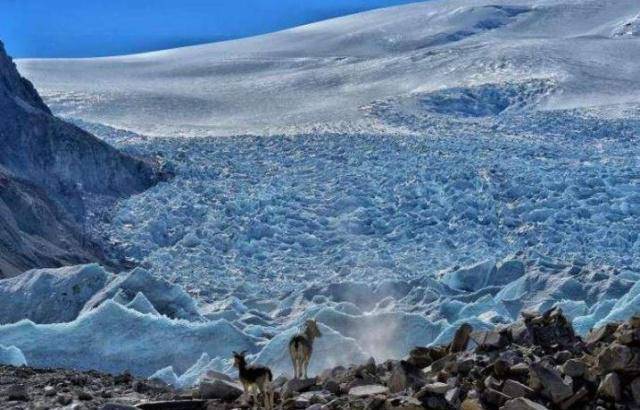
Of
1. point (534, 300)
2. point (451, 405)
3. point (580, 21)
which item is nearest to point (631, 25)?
point (580, 21)

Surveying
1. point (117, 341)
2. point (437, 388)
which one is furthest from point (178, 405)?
point (117, 341)

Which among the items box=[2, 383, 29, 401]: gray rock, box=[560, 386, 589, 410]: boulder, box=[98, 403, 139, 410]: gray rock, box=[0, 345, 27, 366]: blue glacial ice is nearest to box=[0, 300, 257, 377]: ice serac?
box=[0, 345, 27, 366]: blue glacial ice

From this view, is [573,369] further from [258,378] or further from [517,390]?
[258,378]

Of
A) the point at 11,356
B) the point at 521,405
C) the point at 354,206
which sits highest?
the point at 521,405

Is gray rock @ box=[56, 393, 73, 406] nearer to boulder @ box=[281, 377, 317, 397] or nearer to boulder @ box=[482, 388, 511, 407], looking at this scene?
boulder @ box=[281, 377, 317, 397]

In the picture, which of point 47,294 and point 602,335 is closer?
point 602,335

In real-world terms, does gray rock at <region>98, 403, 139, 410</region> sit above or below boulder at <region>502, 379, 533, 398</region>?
above
